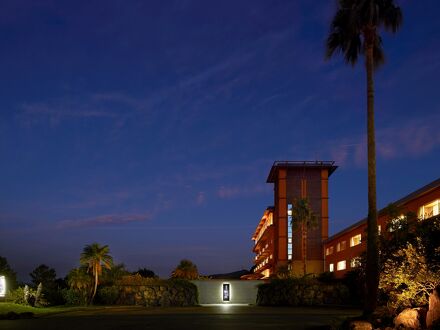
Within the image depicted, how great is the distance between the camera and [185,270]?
95875 mm

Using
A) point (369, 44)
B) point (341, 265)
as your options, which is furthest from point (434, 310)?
point (341, 265)

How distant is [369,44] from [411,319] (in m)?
11.3

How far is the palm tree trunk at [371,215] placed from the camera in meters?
19.8

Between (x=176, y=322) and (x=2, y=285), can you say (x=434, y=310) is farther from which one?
(x=2, y=285)

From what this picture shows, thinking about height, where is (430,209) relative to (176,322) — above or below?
above

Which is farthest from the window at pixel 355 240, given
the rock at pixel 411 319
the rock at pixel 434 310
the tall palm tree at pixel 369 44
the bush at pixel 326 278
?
the rock at pixel 434 310

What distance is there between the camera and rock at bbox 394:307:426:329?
1537cm

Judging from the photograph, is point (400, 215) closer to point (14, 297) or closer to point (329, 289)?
point (329, 289)

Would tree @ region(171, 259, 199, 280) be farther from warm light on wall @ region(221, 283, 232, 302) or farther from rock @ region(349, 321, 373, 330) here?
rock @ region(349, 321, 373, 330)

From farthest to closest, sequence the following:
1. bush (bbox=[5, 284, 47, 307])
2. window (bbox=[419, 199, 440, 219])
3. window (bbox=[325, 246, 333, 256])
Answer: window (bbox=[325, 246, 333, 256]) < window (bbox=[419, 199, 440, 219]) < bush (bbox=[5, 284, 47, 307])

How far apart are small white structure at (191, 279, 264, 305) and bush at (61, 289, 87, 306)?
17569 millimetres

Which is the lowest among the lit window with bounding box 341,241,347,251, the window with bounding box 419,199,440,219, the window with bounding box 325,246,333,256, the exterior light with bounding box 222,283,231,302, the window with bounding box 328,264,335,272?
the exterior light with bounding box 222,283,231,302

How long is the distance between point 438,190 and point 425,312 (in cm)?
2851

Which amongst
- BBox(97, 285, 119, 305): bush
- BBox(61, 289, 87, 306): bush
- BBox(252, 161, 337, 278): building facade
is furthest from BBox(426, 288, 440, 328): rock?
BBox(252, 161, 337, 278): building facade
